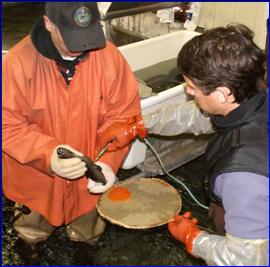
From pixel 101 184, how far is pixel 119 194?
12 cm

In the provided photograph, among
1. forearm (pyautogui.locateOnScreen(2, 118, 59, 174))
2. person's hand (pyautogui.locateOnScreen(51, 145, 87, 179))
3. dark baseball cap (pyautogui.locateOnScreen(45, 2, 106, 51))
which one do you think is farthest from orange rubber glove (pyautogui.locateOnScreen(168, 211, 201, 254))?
dark baseball cap (pyautogui.locateOnScreen(45, 2, 106, 51))

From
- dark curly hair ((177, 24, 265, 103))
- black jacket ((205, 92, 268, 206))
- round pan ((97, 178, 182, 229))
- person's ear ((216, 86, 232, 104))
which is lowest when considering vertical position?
round pan ((97, 178, 182, 229))

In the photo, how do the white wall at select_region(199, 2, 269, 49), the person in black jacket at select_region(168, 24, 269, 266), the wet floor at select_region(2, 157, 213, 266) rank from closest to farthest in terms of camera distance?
the person in black jacket at select_region(168, 24, 269, 266)
the wet floor at select_region(2, 157, 213, 266)
the white wall at select_region(199, 2, 269, 49)

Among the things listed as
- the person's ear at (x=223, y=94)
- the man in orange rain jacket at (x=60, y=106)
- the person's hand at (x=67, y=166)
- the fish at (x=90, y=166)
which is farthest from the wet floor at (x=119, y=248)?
the person's ear at (x=223, y=94)

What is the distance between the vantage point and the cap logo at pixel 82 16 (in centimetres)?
146

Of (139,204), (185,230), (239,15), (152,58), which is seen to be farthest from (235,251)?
(239,15)

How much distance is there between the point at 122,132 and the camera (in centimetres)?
178

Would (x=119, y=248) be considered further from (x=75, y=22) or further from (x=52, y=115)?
(x=75, y=22)

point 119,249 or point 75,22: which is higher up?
point 75,22

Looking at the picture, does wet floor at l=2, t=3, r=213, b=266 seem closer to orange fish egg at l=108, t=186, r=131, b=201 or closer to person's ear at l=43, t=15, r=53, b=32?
orange fish egg at l=108, t=186, r=131, b=201

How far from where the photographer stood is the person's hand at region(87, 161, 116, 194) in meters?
1.80

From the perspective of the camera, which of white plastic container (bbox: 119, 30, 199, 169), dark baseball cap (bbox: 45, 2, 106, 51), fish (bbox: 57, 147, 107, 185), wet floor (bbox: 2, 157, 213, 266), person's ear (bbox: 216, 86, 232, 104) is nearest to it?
person's ear (bbox: 216, 86, 232, 104)

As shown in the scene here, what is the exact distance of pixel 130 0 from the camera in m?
1.70

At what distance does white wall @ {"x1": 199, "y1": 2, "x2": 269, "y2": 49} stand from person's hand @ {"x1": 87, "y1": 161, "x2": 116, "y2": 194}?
1.70 m
